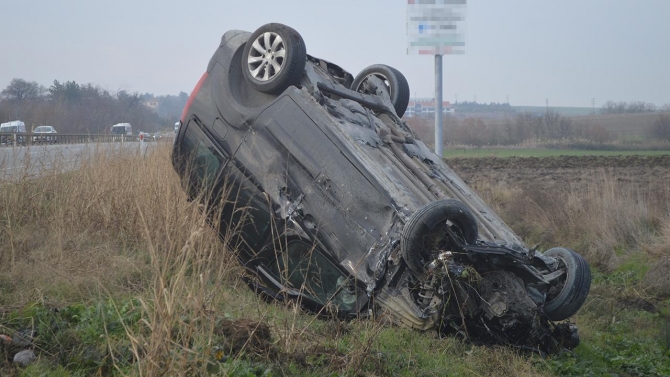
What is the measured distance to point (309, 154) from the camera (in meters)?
6.05

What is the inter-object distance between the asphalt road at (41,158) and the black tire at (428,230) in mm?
4589

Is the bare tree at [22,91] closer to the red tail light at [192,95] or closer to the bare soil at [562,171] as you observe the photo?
the bare soil at [562,171]

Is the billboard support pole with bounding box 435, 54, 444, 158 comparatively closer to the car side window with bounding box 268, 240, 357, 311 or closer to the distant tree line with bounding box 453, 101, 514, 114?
the car side window with bounding box 268, 240, 357, 311

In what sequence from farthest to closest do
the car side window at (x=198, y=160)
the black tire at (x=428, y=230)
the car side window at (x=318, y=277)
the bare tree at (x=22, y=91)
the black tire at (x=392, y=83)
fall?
the bare tree at (x=22, y=91) → the black tire at (x=392, y=83) → the car side window at (x=198, y=160) → the car side window at (x=318, y=277) → the black tire at (x=428, y=230)

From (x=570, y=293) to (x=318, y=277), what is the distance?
6.45 feet

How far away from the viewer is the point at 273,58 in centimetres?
658

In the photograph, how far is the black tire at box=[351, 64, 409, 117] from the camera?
25.8 feet

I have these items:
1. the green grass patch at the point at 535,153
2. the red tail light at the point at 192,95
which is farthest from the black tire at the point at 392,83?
the green grass patch at the point at 535,153

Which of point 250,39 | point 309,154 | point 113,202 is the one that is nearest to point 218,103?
point 250,39

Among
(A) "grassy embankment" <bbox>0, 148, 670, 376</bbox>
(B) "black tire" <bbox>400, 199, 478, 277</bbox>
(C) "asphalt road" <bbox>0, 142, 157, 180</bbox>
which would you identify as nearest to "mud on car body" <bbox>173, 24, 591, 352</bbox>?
(B) "black tire" <bbox>400, 199, 478, 277</bbox>

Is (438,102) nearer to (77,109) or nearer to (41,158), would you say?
(41,158)

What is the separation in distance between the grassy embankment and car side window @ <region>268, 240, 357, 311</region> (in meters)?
0.24

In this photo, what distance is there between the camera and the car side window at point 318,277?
5.65 metres

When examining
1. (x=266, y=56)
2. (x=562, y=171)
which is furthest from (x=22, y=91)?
(x=266, y=56)
